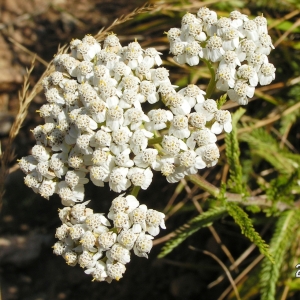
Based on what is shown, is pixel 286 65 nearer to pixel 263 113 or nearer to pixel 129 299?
pixel 263 113

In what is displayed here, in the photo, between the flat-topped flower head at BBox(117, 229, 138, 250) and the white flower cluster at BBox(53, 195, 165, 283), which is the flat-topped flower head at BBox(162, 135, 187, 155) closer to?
the white flower cluster at BBox(53, 195, 165, 283)

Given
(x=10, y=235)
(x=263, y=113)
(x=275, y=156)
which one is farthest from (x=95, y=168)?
(x=10, y=235)

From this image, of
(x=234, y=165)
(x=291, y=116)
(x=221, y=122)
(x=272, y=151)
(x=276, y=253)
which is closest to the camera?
(x=221, y=122)

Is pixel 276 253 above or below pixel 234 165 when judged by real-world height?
below

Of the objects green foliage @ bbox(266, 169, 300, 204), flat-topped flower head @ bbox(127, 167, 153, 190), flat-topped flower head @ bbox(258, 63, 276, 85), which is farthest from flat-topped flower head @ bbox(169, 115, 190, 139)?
green foliage @ bbox(266, 169, 300, 204)

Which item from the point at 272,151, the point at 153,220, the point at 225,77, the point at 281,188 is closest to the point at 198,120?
the point at 225,77

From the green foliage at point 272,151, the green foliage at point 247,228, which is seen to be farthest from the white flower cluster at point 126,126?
the green foliage at point 272,151

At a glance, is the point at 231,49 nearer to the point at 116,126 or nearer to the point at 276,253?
the point at 116,126
